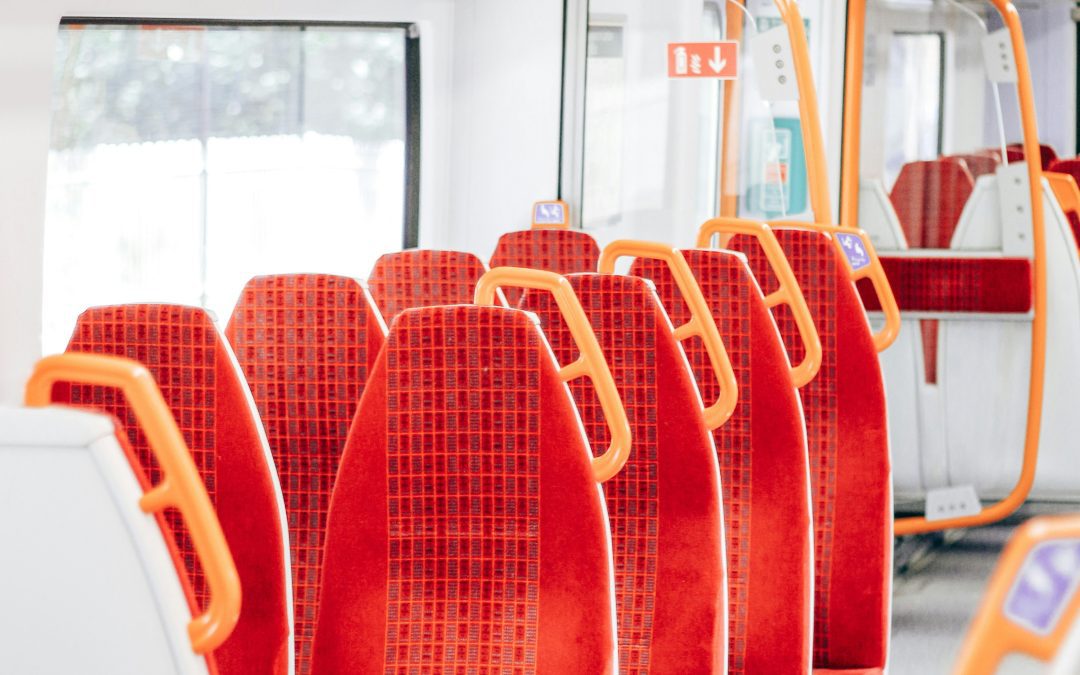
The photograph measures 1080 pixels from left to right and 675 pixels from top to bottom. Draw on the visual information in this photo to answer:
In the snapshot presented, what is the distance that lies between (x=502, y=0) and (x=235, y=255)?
1.69 meters

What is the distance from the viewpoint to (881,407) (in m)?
2.55

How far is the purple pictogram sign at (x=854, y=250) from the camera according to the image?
3443 millimetres

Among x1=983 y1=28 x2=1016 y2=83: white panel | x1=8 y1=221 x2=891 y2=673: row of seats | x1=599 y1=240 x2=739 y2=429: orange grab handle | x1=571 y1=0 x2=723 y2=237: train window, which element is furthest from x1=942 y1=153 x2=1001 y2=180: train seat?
x1=599 y1=240 x2=739 y2=429: orange grab handle

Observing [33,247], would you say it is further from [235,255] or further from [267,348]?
[267,348]

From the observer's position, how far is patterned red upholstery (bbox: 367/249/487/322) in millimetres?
2781

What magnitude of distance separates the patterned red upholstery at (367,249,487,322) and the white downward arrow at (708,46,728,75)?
9.46ft

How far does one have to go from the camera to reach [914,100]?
480cm

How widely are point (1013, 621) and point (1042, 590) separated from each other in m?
0.02

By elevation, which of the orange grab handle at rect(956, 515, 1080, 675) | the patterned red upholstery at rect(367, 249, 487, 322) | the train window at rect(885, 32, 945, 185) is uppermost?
the train window at rect(885, 32, 945, 185)

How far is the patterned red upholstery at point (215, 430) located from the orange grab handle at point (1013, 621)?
3.95ft

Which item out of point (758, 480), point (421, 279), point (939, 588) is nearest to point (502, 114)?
point (939, 588)

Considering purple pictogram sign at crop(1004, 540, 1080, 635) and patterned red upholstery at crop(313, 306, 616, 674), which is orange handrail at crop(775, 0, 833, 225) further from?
purple pictogram sign at crop(1004, 540, 1080, 635)

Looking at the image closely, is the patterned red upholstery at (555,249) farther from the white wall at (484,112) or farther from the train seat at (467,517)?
the white wall at (484,112)

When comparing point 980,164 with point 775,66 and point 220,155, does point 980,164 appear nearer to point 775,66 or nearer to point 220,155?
point 775,66
